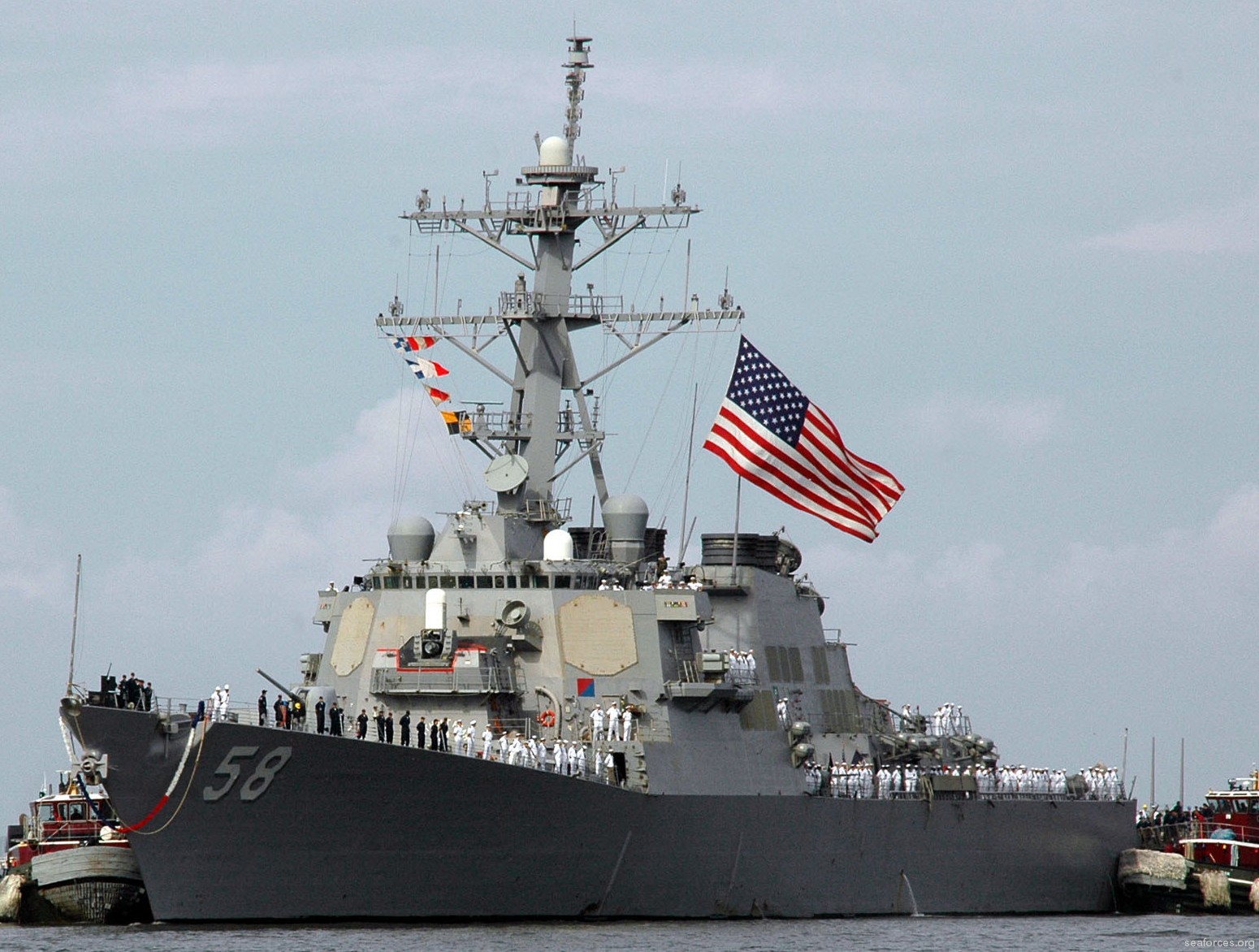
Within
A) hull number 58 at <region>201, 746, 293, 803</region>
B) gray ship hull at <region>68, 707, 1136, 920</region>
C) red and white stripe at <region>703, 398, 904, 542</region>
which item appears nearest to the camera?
hull number 58 at <region>201, 746, 293, 803</region>

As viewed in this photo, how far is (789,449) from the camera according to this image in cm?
3547

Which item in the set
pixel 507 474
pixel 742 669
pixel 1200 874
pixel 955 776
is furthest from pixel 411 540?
pixel 1200 874

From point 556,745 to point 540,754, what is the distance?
235mm

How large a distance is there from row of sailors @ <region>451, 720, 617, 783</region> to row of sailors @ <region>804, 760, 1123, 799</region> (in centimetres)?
515

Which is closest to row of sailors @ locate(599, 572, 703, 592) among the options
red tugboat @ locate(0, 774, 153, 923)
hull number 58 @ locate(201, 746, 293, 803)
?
hull number 58 @ locate(201, 746, 293, 803)

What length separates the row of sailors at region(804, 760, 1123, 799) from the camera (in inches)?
1448

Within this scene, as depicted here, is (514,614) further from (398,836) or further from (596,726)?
(398,836)

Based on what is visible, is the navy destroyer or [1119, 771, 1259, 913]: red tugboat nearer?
the navy destroyer

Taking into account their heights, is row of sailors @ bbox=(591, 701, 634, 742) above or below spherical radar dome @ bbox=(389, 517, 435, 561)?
below

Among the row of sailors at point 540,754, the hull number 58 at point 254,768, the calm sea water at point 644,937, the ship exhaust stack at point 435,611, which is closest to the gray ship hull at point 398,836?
the hull number 58 at point 254,768

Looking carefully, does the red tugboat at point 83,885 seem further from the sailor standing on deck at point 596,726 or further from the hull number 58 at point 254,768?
the sailor standing on deck at point 596,726

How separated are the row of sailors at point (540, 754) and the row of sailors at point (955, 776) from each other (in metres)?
5.15

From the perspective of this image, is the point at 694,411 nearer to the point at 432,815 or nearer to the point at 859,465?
the point at 859,465

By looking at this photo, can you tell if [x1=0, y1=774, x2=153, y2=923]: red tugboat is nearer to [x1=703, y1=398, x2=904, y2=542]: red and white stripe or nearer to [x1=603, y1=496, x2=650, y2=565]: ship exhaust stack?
[x1=603, y1=496, x2=650, y2=565]: ship exhaust stack
